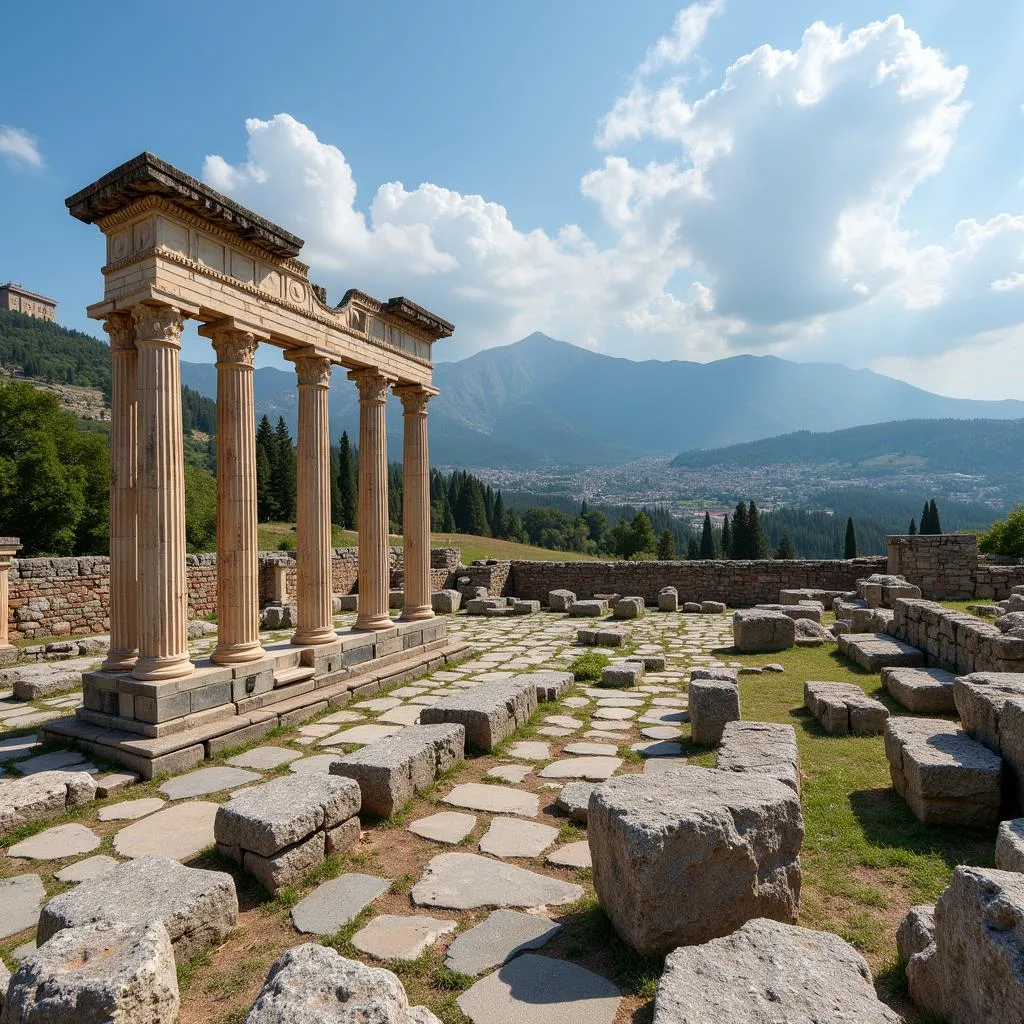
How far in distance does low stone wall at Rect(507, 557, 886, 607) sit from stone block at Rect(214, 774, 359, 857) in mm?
17758

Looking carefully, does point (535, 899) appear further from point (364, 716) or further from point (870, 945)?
point (364, 716)

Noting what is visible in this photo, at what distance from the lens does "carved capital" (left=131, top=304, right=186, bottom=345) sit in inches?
281

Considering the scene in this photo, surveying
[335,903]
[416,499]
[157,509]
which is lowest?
[335,903]

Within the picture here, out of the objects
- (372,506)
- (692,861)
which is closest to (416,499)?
(372,506)

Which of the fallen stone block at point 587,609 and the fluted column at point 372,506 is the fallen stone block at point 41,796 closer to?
the fluted column at point 372,506

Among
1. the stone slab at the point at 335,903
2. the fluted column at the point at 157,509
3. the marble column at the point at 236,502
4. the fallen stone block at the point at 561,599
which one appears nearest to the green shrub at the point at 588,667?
the marble column at the point at 236,502

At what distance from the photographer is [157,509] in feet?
23.3

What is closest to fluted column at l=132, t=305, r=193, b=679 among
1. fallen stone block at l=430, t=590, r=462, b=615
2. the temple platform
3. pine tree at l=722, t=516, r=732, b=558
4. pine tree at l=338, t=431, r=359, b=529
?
the temple platform

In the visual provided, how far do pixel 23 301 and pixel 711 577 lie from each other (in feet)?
616

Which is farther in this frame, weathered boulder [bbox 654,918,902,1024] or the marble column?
the marble column

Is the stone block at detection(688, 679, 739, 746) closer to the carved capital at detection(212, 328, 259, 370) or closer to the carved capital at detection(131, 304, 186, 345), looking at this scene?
the carved capital at detection(212, 328, 259, 370)

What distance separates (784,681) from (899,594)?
23.2ft

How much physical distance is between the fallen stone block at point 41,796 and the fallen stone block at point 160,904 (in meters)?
2.23

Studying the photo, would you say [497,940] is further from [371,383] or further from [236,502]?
[371,383]
